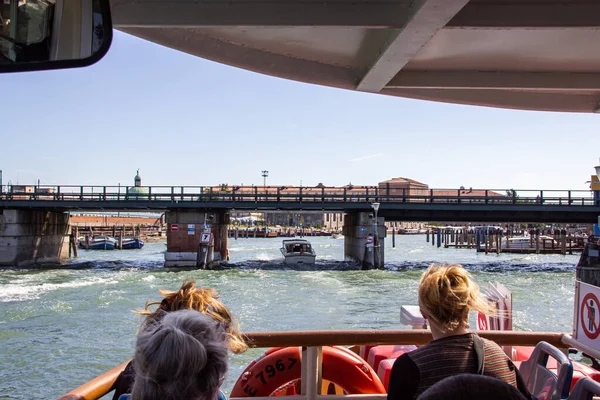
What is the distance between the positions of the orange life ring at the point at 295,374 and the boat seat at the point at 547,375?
1.15 m

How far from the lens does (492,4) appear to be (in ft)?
12.7

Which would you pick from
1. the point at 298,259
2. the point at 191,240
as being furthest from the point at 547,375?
the point at 298,259

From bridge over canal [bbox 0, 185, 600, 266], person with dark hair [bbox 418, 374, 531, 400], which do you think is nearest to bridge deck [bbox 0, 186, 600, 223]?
bridge over canal [bbox 0, 185, 600, 266]

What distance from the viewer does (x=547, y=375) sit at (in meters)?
3.36

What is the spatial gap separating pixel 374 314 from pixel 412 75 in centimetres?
1630

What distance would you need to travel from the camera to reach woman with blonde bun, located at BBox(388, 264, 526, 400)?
2471 mm

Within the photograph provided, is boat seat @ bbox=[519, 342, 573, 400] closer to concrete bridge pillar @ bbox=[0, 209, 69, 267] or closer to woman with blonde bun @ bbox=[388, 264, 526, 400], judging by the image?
woman with blonde bun @ bbox=[388, 264, 526, 400]

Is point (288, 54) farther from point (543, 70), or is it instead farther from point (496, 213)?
point (496, 213)

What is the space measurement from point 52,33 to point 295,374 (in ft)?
10.5

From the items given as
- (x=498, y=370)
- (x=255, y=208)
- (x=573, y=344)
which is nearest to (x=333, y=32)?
(x=498, y=370)

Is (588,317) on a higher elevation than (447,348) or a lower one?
lower

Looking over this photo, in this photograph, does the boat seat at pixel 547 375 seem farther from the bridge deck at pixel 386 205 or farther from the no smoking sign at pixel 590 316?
the bridge deck at pixel 386 205

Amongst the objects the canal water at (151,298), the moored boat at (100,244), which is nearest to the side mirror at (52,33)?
the canal water at (151,298)

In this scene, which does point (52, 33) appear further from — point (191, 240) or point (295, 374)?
point (191, 240)
